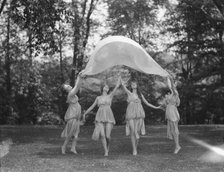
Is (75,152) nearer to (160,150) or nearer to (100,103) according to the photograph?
(100,103)

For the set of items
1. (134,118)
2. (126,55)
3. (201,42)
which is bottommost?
(134,118)

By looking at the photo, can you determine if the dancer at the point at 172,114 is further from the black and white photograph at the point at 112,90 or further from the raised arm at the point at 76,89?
the raised arm at the point at 76,89

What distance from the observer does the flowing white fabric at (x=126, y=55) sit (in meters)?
15.5

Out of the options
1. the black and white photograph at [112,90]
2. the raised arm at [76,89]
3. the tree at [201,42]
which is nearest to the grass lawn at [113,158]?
the black and white photograph at [112,90]

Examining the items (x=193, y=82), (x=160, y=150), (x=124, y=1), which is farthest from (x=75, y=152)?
(x=124, y=1)

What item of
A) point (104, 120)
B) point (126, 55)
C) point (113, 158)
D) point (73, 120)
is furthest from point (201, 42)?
point (113, 158)

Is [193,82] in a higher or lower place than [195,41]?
lower

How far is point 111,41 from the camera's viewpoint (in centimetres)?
1552

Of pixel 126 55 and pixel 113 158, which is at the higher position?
pixel 126 55

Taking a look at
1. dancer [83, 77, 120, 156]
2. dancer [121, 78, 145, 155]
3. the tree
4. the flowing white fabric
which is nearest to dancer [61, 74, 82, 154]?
dancer [83, 77, 120, 156]

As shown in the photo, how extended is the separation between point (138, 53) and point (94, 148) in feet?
14.5

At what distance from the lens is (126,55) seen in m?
16.0

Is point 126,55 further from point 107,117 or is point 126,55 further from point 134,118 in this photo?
point 107,117

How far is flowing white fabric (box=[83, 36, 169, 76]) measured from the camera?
15.5 metres
